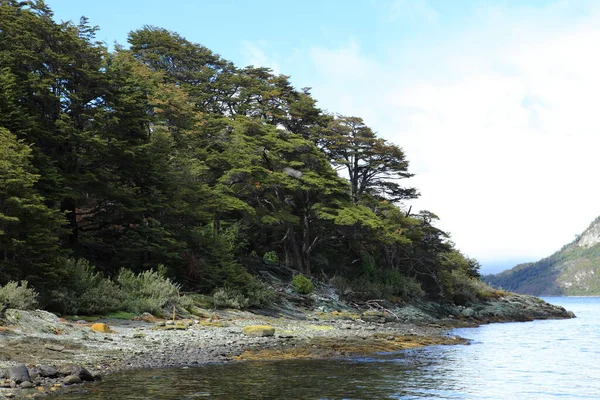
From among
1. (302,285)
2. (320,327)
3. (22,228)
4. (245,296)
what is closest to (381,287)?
(302,285)

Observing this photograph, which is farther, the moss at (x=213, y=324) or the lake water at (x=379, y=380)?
the moss at (x=213, y=324)

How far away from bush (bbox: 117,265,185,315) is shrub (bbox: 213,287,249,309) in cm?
246

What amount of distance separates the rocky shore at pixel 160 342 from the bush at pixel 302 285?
3.18 m

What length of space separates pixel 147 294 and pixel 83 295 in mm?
3306

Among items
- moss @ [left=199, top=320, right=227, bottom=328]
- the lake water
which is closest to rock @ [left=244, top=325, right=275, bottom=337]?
moss @ [left=199, top=320, right=227, bottom=328]

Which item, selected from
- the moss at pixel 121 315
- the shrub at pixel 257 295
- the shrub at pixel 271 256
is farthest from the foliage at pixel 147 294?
the shrub at pixel 271 256

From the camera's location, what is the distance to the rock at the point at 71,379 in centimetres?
1094

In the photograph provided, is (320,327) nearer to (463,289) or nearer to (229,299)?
(229,299)

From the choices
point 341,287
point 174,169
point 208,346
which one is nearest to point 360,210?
point 341,287

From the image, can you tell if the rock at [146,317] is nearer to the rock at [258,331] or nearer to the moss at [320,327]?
the rock at [258,331]

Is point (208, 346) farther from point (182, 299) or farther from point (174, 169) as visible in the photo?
point (174, 169)

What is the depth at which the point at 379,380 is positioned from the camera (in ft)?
43.8

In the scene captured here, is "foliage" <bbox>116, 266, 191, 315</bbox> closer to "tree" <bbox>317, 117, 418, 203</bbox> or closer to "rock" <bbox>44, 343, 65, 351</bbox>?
"rock" <bbox>44, 343, 65, 351</bbox>

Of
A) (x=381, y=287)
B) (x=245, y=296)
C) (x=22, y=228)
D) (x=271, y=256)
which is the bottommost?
(x=245, y=296)
